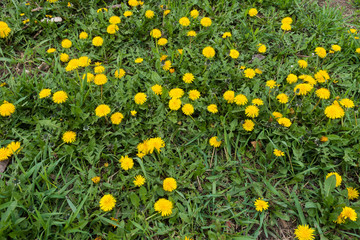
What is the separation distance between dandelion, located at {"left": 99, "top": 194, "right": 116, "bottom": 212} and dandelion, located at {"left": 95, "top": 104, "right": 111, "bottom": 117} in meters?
0.79

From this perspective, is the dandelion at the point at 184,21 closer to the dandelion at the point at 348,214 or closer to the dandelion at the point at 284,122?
the dandelion at the point at 284,122

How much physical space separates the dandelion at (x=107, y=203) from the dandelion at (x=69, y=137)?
676 millimetres

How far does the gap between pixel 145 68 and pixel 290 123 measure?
1745 mm

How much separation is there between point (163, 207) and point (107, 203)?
467 mm

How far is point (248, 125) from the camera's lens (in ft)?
8.27

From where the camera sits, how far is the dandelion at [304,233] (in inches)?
79.6

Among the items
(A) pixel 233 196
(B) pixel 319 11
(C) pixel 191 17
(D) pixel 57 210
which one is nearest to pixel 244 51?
(C) pixel 191 17

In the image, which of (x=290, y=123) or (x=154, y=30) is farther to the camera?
(x=154, y=30)

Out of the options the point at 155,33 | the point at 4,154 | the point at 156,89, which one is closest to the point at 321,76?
the point at 156,89

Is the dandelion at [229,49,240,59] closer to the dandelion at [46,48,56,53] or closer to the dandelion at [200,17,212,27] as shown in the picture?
the dandelion at [200,17,212,27]

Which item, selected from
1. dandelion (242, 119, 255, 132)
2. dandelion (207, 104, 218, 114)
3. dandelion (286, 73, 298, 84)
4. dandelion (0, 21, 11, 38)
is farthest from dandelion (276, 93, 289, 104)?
dandelion (0, 21, 11, 38)

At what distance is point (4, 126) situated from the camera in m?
2.54

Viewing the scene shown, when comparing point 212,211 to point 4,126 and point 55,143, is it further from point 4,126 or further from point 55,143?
point 4,126

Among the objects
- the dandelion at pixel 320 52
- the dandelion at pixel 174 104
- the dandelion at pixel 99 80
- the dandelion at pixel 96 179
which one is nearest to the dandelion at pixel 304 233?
the dandelion at pixel 174 104
